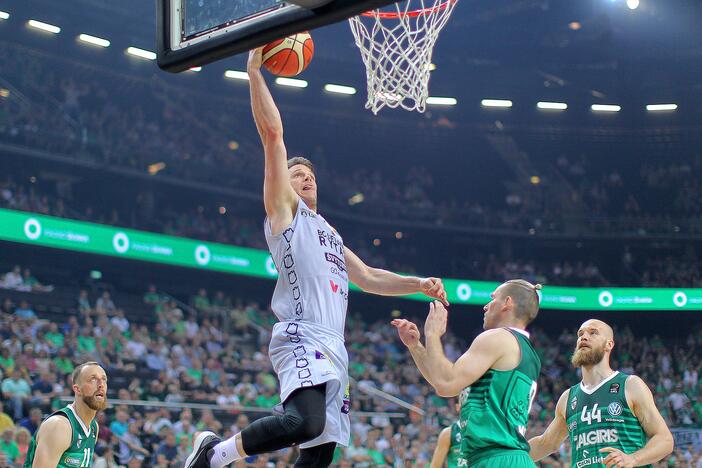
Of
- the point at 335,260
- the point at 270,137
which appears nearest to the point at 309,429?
the point at 335,260

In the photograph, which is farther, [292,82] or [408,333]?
[292,82]

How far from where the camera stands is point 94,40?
22.4 m

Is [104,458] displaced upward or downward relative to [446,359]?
downward

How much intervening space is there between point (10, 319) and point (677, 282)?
59.4 ft

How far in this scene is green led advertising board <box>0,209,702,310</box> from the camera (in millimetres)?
18438

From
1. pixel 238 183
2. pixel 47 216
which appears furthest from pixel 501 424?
pixel 238 183

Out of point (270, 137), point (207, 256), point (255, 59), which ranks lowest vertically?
point (270, 137)

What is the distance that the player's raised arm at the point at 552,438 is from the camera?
5.66 meters

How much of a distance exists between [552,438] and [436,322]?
6.91ft

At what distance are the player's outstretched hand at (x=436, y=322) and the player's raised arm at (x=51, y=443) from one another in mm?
3151

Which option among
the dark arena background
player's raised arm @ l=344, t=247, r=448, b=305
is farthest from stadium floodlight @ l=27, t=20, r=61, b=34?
player's raised arm @ l=344, t=247, r=448, b=305

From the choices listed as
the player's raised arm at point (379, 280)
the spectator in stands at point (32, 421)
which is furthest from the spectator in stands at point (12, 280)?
the player's raised arm at point (379, 280)

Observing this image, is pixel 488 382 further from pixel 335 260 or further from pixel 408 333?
Answer: pixel 335 260

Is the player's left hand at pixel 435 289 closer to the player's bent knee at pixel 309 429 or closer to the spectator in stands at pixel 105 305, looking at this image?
the player's bent knee at pixel 309 429
